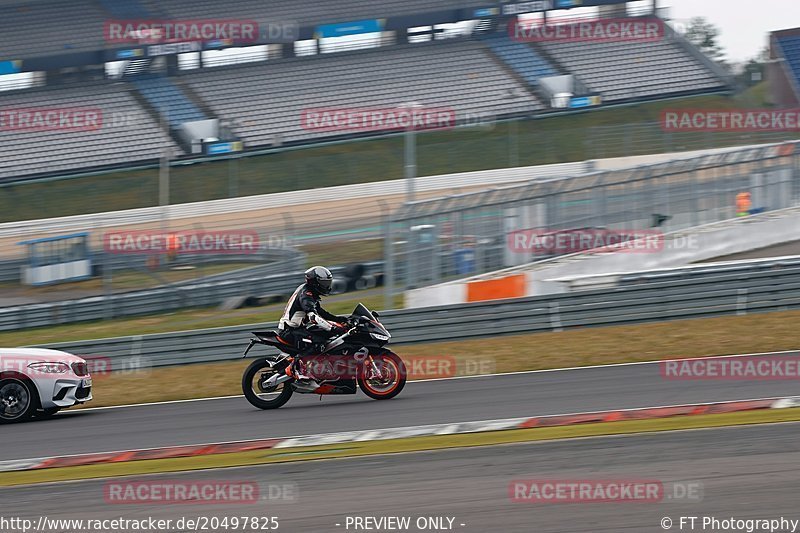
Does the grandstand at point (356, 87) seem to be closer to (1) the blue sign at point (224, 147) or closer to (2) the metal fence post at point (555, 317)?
(1) the blue sign at point (224, 147)

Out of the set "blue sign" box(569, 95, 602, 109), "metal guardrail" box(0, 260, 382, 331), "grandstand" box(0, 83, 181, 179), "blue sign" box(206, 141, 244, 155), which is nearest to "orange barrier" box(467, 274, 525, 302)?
"metal guardrail" box(0, 260, 382, 331)

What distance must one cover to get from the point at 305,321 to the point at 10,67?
33.0 m

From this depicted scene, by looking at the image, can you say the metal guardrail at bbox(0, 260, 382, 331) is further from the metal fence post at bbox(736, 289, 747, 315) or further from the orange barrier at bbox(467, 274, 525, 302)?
the metal fence post at bbox(736, 289, 747, 315)

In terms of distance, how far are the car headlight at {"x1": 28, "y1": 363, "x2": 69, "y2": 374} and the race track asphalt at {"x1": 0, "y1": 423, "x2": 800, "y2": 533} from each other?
379 cm

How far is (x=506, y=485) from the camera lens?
6.64m

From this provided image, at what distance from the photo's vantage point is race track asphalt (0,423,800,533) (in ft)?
19.2

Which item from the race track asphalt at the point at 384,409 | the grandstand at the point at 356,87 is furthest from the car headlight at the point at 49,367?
the grandstand at the point at 356,87

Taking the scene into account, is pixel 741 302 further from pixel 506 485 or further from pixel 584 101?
pixel 584 101

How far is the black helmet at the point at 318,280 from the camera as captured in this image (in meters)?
10.8

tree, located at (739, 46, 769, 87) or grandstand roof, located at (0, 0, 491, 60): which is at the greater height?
grandstand roof, located at (0, 0, 491, 60)

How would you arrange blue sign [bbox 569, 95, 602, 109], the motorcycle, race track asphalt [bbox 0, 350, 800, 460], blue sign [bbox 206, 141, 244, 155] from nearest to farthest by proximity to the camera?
race track asphalt [bbox 0, 350, 800, 460], the motorcycle, blue sign [bbox 206, 141, 244, 155], blue sign [bbox 569, 95, 602, 109]

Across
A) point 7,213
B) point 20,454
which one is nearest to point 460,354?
point 20,454

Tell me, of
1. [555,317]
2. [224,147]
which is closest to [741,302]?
[555,317]

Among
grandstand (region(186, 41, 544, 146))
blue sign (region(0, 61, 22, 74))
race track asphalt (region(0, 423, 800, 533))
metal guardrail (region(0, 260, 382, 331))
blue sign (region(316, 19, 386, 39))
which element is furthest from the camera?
blue sign (region(316, 19, 386, 39))
